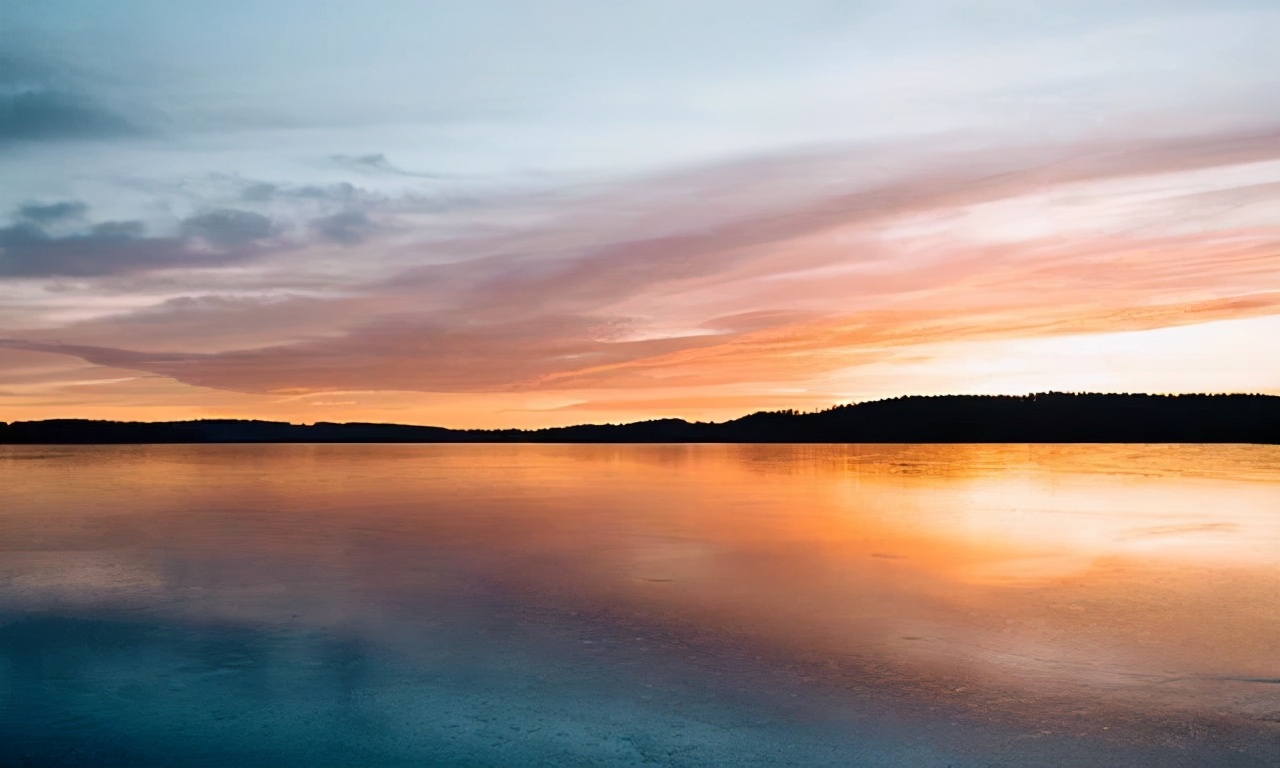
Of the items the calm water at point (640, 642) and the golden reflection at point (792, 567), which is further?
the golden reflection at point (792, 567)

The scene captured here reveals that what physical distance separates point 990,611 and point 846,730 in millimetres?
4465

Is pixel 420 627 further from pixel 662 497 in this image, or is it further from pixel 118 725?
Answer: pixel 662 497

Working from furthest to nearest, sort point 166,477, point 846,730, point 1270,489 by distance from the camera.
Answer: point 166,477 → point 1270,489 → point 846,730

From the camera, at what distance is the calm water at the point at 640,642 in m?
5.78

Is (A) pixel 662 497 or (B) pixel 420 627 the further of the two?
(A) pixel 662 497

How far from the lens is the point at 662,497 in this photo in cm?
2503

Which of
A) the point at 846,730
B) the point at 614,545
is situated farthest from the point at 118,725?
the point at 614,545

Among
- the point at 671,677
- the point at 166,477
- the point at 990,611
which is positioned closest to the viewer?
the point at 671,677

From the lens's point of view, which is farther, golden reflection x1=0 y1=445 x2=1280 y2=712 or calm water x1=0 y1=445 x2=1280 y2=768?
golden reflection x1=0 y1=445 x2=1280 y2=712

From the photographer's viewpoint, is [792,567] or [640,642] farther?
[792,567]

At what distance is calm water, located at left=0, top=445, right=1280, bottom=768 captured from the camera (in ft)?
19.0

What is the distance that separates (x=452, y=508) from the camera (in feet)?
71.2

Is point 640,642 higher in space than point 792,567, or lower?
lower

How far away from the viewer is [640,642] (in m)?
8.26
